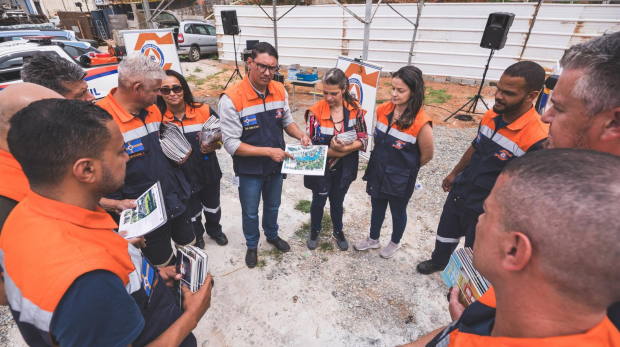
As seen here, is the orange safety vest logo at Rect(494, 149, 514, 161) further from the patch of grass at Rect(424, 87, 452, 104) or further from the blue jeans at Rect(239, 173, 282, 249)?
the patch of grass at Rect(424, 87, 452, 104)

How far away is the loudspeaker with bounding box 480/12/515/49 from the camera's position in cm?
658

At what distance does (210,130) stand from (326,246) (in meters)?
1.91

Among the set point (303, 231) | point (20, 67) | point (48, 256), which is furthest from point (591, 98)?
point (20, 67)

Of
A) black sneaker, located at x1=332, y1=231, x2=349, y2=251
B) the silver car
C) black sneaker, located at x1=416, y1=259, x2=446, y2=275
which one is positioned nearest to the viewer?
black sneaker, located at x1=416, y1=259, x2=446, y2=275

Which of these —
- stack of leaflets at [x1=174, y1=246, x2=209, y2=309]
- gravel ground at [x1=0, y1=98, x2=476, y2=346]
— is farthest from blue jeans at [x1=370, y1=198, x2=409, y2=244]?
stack of leaflets at [x1=174, y1=246, x2=209, y2=309]

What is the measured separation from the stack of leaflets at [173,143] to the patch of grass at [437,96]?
8187 mm

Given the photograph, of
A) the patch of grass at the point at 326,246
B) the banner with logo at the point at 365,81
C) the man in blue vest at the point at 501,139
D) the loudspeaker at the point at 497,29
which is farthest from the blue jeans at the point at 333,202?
the loudspeaker at the point at 497,29

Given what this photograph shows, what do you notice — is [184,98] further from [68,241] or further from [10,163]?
[68,241]

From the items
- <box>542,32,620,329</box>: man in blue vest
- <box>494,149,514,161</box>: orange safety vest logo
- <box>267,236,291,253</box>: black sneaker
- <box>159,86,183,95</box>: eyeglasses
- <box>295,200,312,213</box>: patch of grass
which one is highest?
<box>542,32,620,329</box>: man in blue vest

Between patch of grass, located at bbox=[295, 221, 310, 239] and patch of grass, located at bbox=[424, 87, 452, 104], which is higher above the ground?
patch of grass, located at bbox=[424, 87, 452, 104]

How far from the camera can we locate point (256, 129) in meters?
2.60

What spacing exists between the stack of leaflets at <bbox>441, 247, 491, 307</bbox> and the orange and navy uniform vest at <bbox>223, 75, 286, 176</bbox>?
1787 millimetres

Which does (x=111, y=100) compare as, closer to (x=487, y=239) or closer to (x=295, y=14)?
(x=487, y=239)

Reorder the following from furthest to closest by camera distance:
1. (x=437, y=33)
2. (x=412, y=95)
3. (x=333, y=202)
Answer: (x=437, y=33) → (x=333, y=202) → (x=412, y=95)
